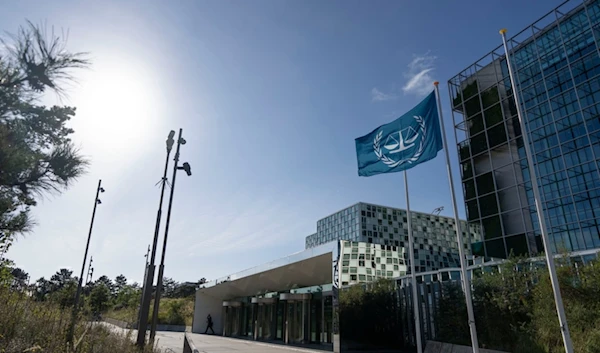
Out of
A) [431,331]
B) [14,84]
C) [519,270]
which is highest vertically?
[14,84]

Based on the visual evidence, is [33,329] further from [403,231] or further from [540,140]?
[403,231]

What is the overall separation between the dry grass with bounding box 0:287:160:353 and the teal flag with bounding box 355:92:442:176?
829cm

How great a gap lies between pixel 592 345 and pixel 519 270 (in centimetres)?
382

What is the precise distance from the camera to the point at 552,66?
31078 mm

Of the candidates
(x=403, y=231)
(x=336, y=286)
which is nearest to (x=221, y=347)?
(x=336, y=286)

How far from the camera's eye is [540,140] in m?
31.5

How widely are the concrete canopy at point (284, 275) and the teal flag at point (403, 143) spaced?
16.7 feet

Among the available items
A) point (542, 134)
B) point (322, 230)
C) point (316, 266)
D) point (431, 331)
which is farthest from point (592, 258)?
point (322, 230)

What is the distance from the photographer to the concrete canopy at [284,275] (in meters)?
17.2

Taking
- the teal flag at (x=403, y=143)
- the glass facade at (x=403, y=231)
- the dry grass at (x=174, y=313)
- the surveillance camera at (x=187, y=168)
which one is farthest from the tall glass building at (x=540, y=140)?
the glass facade at (x=403, y=231)

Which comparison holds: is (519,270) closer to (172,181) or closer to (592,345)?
(592,345)

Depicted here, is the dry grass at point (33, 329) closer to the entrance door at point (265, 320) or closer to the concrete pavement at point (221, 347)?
the concrete pavement at point (221, 347)

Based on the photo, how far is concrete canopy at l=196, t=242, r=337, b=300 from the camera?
17156 millimetres

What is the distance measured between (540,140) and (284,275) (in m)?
24.6
